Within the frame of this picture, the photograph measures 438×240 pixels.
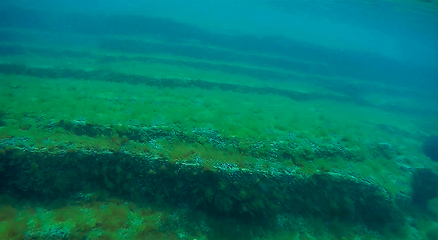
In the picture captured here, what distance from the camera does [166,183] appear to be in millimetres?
8750

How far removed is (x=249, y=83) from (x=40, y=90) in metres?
16.2

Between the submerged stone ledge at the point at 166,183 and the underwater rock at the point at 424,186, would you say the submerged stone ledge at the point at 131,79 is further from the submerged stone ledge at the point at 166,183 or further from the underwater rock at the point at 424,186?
the underwater rock at the point at 424,186

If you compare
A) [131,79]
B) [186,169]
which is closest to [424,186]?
[186,169]

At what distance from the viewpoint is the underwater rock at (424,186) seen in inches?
449

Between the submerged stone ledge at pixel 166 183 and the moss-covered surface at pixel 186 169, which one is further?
the submerged stone ledge at pixel 166 183

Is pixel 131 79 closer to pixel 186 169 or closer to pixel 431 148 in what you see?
pixel 186 169

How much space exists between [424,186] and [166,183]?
45.0 feet

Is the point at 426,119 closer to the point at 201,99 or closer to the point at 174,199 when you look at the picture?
the point at 201,99

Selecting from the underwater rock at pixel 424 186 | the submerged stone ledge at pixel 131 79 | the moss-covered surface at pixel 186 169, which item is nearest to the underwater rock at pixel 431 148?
the moss-covered surface at pixel 186 169

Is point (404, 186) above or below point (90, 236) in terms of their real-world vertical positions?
above

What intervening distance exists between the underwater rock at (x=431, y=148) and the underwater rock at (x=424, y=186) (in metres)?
3.25

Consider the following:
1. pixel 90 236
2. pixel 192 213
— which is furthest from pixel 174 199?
pixel 90 236

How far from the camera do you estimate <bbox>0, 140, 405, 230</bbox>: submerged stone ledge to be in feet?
27.1

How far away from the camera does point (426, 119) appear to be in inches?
916
